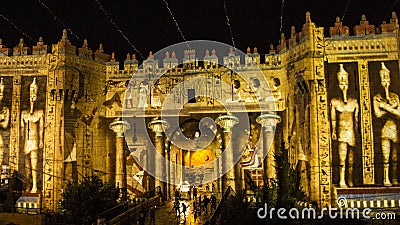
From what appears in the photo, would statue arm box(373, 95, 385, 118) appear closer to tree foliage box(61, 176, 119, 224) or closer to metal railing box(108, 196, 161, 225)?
metal railing box(108, 196, 161, 225)

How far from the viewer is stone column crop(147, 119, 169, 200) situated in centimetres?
3038

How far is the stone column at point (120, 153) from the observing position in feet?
99.7

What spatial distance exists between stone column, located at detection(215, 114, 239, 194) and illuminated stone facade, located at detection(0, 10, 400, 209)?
0.22 ft

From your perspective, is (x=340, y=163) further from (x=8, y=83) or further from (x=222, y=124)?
(x=8, y=83)

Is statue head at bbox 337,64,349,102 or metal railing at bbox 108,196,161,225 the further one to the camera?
statue head at bbox 337,64,349,102

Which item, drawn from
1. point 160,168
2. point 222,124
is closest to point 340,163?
point 222,124

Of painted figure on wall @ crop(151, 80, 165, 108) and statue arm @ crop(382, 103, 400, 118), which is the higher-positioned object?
painted figure on wall @ crop(151, 80, 165, 108)

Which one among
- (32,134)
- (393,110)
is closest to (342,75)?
(393,110)

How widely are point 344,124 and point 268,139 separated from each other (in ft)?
16.8

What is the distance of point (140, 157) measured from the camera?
31.3 metres

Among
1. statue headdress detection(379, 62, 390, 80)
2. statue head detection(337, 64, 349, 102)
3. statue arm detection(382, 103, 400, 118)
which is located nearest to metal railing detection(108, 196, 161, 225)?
statue head detection(337, 64, 349, 102)

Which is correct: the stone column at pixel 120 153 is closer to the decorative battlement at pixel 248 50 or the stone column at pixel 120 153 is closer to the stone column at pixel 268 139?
the decorative battlement at pixel 248 50

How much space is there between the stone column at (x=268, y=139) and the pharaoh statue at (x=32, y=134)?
1440cm

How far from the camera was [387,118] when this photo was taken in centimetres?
Answer: 2597
